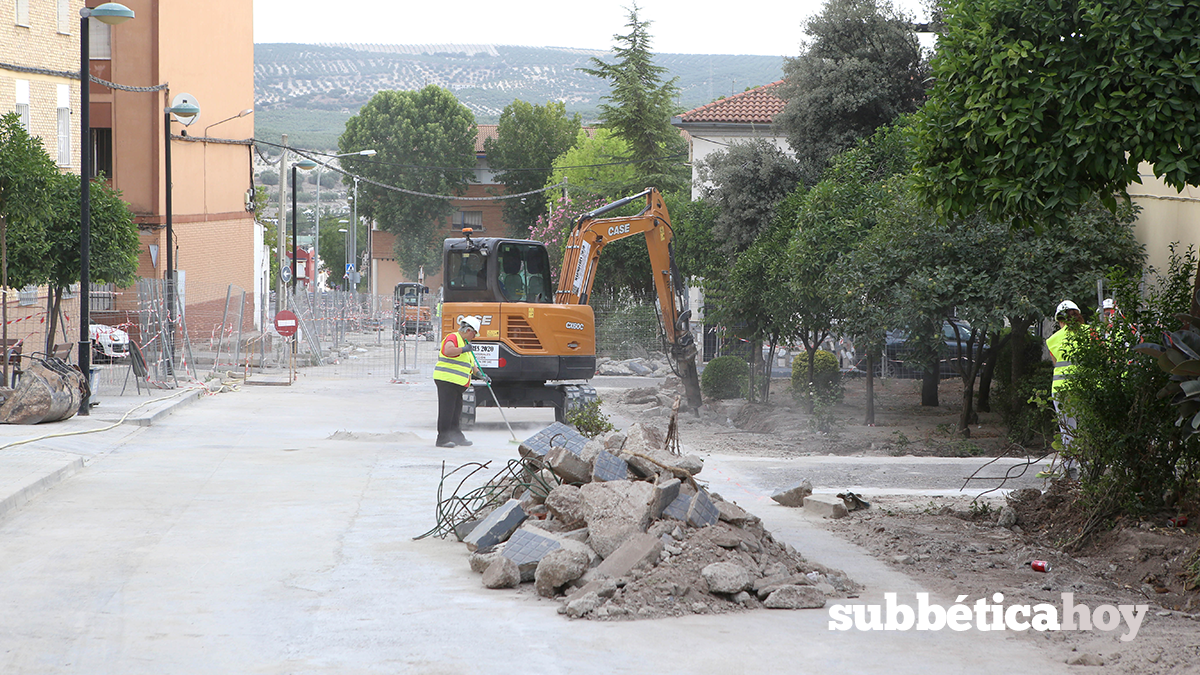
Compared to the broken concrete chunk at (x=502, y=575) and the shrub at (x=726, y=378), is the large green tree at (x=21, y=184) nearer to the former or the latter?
the broken concrete chunk at (x=502, y=575)

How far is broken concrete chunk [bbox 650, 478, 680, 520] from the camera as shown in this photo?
7.59m

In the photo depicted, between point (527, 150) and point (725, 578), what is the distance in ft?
223

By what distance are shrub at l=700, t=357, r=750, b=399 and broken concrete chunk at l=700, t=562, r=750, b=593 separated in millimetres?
15392

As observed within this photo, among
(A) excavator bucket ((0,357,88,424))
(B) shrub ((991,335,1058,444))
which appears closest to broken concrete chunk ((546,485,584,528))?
(B) shrub ((991,335,1058,444))

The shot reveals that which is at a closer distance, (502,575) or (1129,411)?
(502,575)

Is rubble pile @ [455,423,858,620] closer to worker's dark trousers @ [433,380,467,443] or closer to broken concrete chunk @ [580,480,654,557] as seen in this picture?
broken concrete chunk @ [580,480,654,557]

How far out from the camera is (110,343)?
796 inches

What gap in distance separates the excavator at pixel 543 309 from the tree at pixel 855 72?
167 inches

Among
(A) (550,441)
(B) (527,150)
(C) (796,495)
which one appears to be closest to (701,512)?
(A) (550,441)

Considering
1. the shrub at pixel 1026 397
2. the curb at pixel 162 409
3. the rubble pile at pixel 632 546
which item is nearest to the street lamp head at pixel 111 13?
the curb at pixel 162 409

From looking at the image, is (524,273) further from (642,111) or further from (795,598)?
(642,111)
